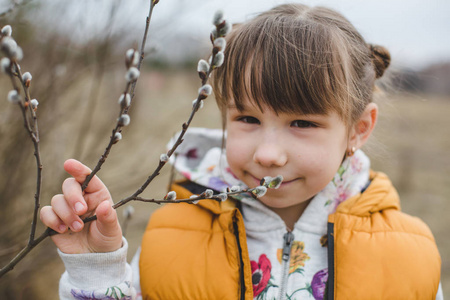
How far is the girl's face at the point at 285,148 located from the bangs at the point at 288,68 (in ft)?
0.11

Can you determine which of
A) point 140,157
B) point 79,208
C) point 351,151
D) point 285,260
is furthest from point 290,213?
point 140,157

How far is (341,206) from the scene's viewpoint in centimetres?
140

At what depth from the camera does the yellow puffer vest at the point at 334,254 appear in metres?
1.27

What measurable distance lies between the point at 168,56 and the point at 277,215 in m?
3.46

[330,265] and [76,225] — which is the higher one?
[76,225]

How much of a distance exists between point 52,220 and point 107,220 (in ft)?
0.45

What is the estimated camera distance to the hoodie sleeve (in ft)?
3.82

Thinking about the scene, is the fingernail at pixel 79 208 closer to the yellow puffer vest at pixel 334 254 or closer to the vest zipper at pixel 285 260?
the yellow puffer vest at pixel 334 254

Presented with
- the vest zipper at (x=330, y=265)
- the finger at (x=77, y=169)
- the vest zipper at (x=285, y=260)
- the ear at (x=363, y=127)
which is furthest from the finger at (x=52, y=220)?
the ear at (x=363, y=127)

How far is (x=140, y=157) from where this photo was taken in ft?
13.5

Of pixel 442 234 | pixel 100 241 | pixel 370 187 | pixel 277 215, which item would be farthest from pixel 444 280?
pixel 100 241

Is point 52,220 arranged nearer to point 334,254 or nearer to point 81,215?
point 81,215

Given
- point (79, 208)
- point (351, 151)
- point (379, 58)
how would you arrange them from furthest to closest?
point (379, 58)
point (351, 151)
point (79, 208)

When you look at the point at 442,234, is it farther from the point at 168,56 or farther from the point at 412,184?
the point at 168,56
